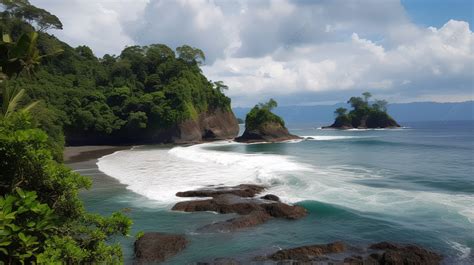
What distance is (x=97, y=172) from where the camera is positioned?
3116cm

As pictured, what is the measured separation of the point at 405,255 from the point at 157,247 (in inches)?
331

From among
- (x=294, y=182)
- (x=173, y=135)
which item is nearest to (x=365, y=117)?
(x=173, y=135)

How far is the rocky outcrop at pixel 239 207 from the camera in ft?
51.5

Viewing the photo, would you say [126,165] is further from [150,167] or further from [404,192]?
[404,192]

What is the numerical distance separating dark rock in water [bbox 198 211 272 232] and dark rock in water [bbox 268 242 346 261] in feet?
10.8

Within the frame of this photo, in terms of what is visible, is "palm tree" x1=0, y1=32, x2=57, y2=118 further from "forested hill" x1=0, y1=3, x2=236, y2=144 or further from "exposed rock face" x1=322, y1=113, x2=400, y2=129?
"exposed rock face" x1=322, y1=113, x2=400, y2=129

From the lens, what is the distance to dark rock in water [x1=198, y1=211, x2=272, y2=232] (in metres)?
15.2

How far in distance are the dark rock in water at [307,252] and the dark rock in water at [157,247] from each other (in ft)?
11.3

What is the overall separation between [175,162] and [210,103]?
45.9 metres

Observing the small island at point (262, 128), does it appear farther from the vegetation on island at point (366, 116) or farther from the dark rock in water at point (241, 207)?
the vegetation on island at point (366, 116)

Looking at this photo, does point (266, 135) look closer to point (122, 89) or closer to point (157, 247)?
point (122, 89)

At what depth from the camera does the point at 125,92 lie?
230 ft

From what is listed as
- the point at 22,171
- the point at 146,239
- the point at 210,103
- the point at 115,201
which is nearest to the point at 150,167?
the point at 115,201

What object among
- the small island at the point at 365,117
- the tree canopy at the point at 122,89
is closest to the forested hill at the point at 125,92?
the tree canopy at the point at 122,89
